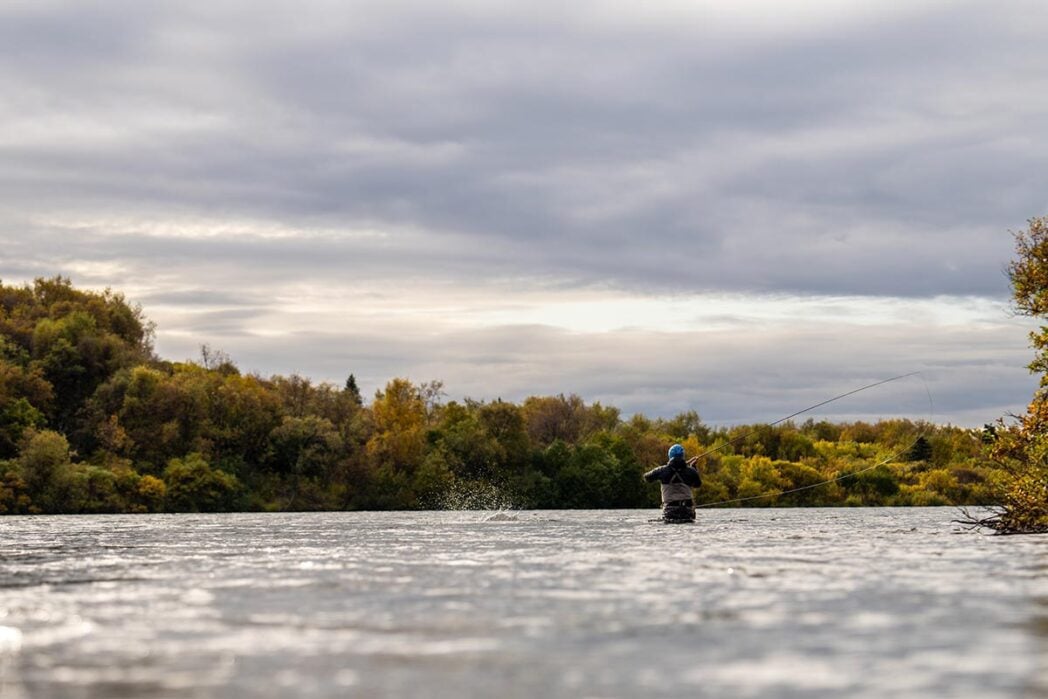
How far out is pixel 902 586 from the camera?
15359 mm

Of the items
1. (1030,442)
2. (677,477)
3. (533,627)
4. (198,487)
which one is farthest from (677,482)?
(198,487)

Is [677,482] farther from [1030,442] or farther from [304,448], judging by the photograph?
[304,448]

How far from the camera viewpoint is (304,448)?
109 metres

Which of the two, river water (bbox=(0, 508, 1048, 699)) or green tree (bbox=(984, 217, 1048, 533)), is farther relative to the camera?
green tree (bbox=(984, 217, 1048, 533))

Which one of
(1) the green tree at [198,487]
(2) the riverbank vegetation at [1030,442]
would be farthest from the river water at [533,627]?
(1) the green tree at [198,487]

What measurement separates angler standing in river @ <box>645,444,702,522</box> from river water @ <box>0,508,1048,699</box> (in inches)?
528

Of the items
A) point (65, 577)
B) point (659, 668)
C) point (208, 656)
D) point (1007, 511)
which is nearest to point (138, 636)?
point (208, 656)

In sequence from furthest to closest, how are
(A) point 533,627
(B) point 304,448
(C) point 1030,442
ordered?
(B) point 304,448, (C) point 1030,442, (A) point 533,627

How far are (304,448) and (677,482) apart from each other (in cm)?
7545

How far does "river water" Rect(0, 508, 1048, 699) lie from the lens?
8695mm

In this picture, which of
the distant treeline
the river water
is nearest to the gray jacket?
the river water

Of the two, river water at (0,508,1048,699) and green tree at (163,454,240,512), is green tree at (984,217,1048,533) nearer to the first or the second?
river water at (0,508,1048,699)

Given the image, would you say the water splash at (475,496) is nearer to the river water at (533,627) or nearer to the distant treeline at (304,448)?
the distant treeline at (304,448)

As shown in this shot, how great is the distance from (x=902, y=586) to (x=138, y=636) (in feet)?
28.4
